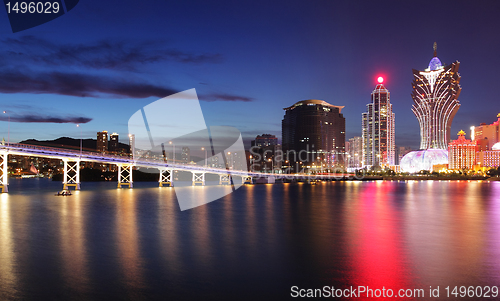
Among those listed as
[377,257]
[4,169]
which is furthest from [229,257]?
[4,169]

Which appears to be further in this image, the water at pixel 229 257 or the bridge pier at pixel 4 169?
the bridge pier at pixel 4 169

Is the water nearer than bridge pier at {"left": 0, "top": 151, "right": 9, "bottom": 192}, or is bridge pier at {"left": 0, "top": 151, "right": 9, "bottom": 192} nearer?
the water

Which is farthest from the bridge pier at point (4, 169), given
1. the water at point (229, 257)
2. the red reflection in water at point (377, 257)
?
the red reflection in water at point (377, 257)

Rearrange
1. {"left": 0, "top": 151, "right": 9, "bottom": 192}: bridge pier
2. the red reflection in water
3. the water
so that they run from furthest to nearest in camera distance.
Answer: {"left": 0, "top": 151, "right": 9, "bottom": 192}: bridge pier → the red reflection in water → the water

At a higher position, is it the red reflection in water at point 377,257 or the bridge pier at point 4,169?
the bridge pier at point 4,169

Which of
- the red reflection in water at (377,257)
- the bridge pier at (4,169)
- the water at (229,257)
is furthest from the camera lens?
the bridge pier at (4,169)

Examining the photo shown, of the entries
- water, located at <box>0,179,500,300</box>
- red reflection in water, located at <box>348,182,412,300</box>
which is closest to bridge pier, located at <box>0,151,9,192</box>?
water, located at <box>0,179,500,300</box>

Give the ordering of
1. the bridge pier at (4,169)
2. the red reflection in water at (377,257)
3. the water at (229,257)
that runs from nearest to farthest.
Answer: the water at (229,257) < the red reflection in water at (377,257) < the bridge pier at (4,169)

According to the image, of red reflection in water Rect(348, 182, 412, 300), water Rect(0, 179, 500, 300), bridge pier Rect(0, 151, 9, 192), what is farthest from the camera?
bridge pier Rect(0, 151, 9, 192)

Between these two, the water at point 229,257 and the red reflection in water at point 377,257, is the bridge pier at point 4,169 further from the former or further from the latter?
the red reflection in water at point 377,257

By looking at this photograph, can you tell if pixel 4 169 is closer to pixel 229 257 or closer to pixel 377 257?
pixel 229 257

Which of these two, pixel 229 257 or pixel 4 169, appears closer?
pixel 229 257

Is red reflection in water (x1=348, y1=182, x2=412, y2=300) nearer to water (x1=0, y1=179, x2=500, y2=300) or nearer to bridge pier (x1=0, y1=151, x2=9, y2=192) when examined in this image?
water (x1=0, y1=179, x2=500, y2=300)

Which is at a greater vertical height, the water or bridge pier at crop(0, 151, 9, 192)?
bridge pier at crop(0, 151, 9, 192)
